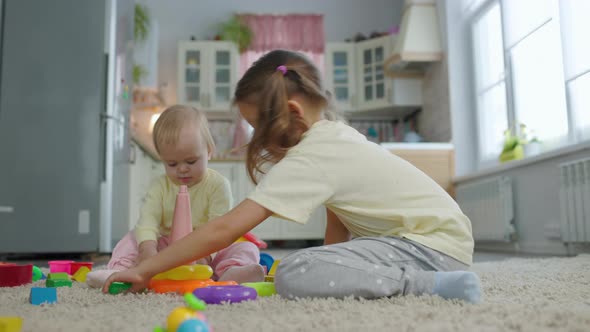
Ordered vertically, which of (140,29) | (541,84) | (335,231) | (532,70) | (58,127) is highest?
(140,29)

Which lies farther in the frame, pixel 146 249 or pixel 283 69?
pixel 146 249

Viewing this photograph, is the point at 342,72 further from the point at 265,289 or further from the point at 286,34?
the point at 265,289

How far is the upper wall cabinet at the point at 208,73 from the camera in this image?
5129 millimetres

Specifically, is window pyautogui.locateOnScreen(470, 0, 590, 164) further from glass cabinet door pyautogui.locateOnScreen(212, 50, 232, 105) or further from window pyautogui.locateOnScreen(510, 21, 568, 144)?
glass cabinet door pyautogui.locateOnScreen(212, 50, 232, 105)

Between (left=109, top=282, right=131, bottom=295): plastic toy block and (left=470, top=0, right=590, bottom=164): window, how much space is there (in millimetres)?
2514

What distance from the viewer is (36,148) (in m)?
2.89

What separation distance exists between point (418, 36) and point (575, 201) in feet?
7.06

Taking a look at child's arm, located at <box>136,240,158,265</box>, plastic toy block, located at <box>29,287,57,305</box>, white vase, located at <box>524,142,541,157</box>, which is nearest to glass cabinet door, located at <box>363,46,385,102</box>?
white vase, located at <box>524,142,541,157</box>

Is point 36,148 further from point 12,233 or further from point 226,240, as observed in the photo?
point 226,240

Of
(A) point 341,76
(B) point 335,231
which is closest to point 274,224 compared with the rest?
(A) point 341,76

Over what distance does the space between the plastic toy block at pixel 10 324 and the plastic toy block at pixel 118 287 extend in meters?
0.34

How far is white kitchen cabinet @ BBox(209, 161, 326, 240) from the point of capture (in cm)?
479

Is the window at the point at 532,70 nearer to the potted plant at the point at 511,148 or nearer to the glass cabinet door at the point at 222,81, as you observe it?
the potted plant at the point at 511,148

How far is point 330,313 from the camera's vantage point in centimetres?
81
